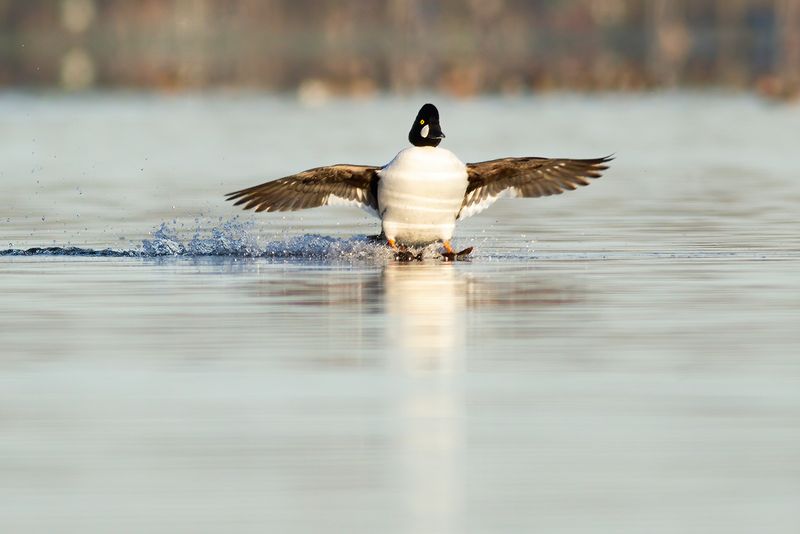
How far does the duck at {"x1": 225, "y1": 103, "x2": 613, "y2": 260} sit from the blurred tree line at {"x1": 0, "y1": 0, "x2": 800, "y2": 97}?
53.4 meters

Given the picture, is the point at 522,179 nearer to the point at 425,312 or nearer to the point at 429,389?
the point at 425,312

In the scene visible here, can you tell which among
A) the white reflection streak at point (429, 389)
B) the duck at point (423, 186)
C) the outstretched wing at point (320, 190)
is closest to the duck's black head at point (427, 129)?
the duck at point (423, 186)

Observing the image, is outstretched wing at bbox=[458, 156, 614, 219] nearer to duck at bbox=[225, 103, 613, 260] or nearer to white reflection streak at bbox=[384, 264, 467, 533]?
duck at bbox=[225, 103, 613, 260]

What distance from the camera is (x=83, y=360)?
470 inches

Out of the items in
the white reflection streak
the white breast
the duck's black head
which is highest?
the duck's black head

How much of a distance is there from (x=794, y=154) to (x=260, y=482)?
27.5 meters

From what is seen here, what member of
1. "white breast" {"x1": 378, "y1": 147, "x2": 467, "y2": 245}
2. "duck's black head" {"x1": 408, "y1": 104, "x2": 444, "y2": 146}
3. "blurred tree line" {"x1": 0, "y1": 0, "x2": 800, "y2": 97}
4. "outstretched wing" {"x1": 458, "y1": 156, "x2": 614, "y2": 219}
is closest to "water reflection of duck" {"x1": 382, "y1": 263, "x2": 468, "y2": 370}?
"white breast" {"x1": 378, "y1": 147, "x2": 467, "y2": 245}

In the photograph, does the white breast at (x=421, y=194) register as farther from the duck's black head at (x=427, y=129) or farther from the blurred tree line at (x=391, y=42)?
the blurred tree line at (x=391, y=42)

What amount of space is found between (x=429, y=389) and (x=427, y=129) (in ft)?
24.9

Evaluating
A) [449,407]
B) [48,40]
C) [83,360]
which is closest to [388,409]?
[449,407]

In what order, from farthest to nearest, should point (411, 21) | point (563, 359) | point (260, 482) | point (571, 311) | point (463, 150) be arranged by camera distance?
point (411, 21)
point (463, 150)
point (571, 311)
point (563, 359)
point (260, 482)

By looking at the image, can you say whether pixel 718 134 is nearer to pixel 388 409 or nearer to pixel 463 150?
pixel 463 150

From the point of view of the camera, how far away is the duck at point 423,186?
59.2 ft

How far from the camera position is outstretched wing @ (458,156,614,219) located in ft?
63.5
